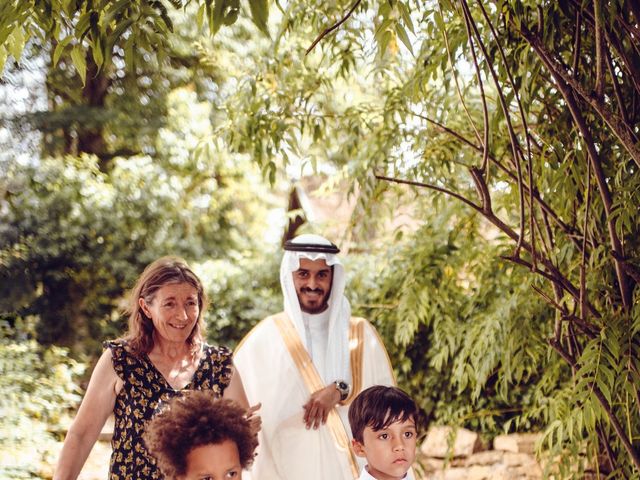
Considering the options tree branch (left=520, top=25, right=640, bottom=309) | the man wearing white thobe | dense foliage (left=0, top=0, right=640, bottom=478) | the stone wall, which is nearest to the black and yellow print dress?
the man wearing white thobe

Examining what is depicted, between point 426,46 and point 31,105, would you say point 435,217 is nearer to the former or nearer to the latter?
point 426,46

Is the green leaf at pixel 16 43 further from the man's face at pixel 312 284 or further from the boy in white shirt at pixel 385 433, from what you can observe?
the man's face at pixel 312 284

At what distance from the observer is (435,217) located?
17.6 ft

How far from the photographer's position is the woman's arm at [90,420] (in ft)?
8.92

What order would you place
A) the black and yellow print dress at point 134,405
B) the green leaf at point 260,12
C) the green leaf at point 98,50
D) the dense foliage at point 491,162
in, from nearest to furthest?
1. the green leaf at point 260,12
2. the green leaf at point 98,50
3. the dense foliage at point 491,162
4. the black and yellow print dress at point 134,405

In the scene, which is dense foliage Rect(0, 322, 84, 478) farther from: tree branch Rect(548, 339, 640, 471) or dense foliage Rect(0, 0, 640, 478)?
tree branch Rect(548, 339, 640, 471)

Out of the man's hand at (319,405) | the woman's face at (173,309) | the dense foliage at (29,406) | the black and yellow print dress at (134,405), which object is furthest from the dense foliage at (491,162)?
the dense foliage at (29,406)

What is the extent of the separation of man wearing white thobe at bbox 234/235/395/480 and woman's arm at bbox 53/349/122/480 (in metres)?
0.90

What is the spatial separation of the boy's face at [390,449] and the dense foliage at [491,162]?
2.09ft

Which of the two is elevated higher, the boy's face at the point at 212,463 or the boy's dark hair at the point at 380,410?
the boy's dark hair at the point at 380,410

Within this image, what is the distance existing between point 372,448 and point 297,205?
8.53 meters

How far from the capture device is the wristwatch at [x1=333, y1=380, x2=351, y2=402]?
3581 mm

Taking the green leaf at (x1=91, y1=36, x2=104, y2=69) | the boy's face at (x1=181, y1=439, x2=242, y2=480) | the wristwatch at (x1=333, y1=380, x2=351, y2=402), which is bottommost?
the boy's face at (x1=181, y1=439, x2=242, y2=480)

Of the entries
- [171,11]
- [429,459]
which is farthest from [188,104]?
[429,459]
